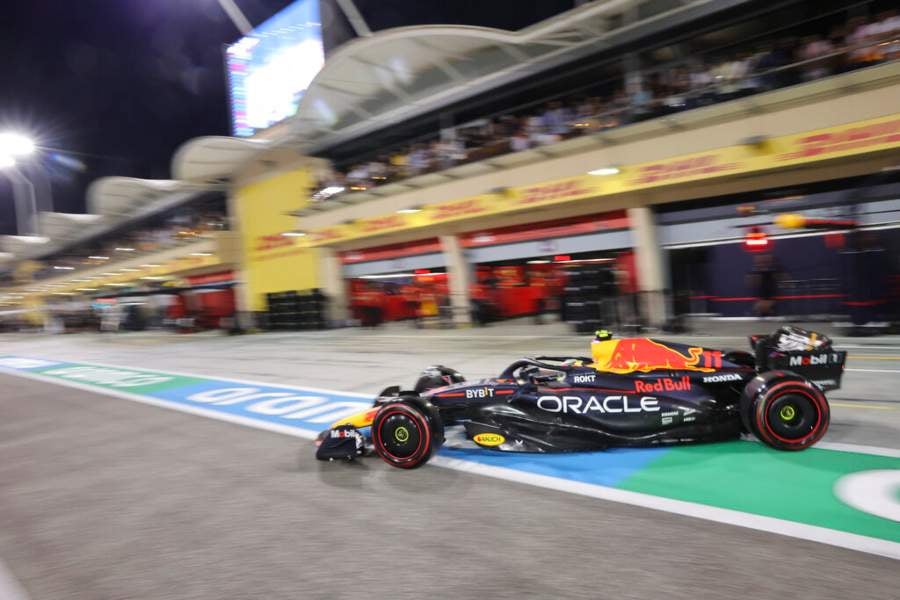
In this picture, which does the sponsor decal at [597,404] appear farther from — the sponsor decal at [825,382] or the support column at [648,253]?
the support column at [648,253]

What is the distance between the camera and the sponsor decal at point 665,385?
4172mm

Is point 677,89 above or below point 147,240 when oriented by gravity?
below

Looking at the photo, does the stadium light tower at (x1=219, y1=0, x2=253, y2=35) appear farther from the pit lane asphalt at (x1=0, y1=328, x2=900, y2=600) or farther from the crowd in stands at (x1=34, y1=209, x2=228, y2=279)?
the pit lane asphalt at (x1=0, y1=328, x2=900, y2=600)

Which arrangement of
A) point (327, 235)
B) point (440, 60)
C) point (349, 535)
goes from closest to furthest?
1. point (349, 535)
2. point (440, 60)
3. point (327, 235)

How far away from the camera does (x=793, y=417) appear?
13.1 ft

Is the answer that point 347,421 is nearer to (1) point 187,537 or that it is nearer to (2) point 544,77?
(1) point 187,537

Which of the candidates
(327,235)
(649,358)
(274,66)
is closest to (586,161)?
(649,358)

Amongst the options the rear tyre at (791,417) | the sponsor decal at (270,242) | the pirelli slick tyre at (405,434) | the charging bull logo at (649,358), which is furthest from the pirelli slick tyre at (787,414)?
the sponsor decal at (270,242)

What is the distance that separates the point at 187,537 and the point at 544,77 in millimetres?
16484

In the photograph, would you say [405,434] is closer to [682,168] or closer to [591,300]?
[591,300]

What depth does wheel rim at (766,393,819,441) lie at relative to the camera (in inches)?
156

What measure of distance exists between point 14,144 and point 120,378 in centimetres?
5143

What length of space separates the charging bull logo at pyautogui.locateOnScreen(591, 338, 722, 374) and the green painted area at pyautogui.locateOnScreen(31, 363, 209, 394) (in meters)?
8.69

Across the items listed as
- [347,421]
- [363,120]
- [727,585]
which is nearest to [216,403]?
[347,421]
